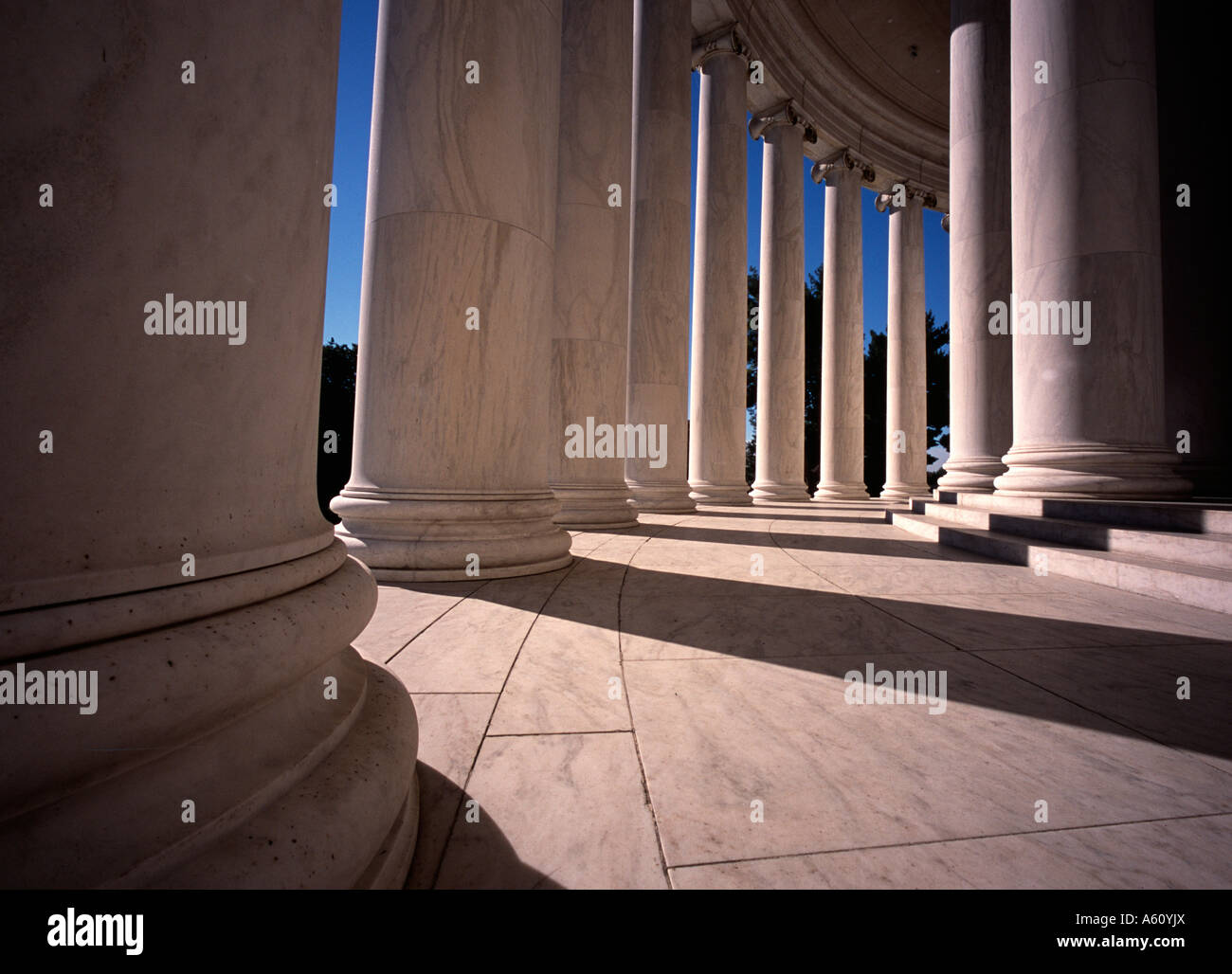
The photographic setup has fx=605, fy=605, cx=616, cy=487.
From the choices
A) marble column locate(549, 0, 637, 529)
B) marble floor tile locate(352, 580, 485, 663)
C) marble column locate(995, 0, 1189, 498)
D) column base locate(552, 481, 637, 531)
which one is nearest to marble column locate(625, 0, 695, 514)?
marble column locate(549, 0, 637, 529)

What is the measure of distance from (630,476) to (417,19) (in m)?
83.7

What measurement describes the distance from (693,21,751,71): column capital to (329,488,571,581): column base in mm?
149092

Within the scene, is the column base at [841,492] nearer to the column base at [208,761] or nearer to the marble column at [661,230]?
the marble column at [661,230]

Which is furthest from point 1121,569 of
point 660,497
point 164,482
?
point 660,497

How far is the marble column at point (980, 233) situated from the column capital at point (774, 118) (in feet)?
267

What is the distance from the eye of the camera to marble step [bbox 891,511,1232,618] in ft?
134

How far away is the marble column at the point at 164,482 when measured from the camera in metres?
11.0

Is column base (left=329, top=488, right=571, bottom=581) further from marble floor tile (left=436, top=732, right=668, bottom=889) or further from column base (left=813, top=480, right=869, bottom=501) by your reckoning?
column base (left=813, top=480, right=869, bottom=501)

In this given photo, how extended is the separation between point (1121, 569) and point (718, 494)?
99734 millimetres

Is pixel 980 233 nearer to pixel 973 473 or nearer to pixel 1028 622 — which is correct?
pixel 973 473

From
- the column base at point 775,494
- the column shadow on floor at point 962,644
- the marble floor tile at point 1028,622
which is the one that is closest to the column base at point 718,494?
the column base at point 775,494

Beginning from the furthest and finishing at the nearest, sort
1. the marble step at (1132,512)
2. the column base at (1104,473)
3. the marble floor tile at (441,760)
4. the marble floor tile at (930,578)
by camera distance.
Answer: the column base at (1104,473), the marble step at (1132,512), the marble floor tile at (930,578), the marble floor tile at (441,760)
